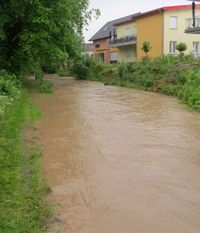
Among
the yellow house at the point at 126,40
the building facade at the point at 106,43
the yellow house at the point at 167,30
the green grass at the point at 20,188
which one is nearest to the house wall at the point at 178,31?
the yellow house at the point at 167,30

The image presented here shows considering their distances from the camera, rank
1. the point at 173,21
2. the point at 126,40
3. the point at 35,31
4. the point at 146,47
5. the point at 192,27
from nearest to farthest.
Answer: the point at 35,31
the point at 192,27
the point at 146,47
the point at 173,21
the point at 126,40

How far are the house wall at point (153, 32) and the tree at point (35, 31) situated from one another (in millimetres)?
20546

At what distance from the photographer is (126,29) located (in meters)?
55.3

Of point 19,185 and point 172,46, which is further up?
point 172,46

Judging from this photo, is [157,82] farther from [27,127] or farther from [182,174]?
[182,174]

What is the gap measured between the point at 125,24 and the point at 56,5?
3343 cm

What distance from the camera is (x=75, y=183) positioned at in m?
8.70

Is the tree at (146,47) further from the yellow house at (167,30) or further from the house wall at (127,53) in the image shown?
the house wall at (127,53)

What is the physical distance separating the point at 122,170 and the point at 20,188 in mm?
2609

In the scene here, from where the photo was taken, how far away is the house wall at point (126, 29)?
5306 centimetres

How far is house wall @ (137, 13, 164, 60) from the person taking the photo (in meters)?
45.8

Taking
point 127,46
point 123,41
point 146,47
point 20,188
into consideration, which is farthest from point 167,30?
point 20,188

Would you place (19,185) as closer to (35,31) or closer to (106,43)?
(35,31)

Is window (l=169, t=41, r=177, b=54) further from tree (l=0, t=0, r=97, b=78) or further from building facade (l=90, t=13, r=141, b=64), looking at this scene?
tree (l=0, t=0, r=97, b=78)
